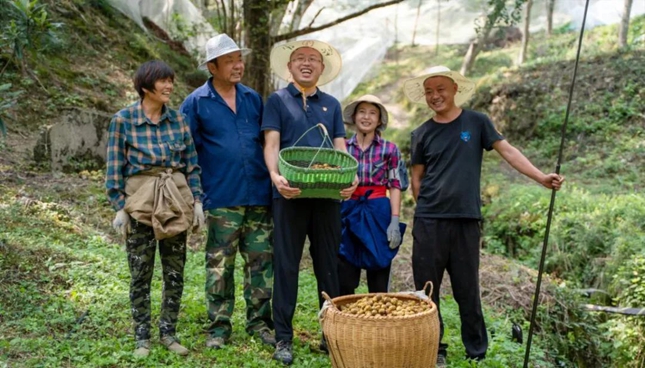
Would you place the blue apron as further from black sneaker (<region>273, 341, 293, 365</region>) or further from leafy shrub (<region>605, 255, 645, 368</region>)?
leafy shrub (<region>605, 255, 645, 368</region>)

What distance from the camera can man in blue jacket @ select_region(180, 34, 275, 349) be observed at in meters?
4.13

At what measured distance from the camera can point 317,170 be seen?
12.0ft

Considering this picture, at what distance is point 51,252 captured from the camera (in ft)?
17.7

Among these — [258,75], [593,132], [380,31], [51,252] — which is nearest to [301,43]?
[51,252]

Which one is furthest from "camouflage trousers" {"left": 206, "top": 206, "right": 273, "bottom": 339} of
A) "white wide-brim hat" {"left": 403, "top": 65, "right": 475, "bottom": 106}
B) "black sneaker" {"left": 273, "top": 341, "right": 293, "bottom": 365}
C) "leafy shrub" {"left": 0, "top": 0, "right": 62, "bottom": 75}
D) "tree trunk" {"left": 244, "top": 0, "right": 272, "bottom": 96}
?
"tree trunk" {"left": 244, "top": 0, "right": 272, "bottom": 96}

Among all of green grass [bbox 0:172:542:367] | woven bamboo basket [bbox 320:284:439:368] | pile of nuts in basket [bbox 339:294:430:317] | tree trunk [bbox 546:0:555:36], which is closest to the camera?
woven bamboo basket [bbox 320:284:439:368]

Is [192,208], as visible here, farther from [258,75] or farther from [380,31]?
[380,31]

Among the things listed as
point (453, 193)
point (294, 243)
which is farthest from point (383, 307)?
point (453, 193)

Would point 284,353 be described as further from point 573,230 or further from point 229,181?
point 573,230

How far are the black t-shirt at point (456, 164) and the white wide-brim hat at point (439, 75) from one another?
0.86 ft

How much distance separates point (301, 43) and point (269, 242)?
132 centimetres

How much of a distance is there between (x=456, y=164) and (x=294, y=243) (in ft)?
3.83

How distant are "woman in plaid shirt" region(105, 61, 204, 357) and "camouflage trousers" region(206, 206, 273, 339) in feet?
0.67

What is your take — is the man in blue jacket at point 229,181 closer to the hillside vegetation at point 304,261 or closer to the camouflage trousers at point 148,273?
the camouflage trousers at point 148,273
